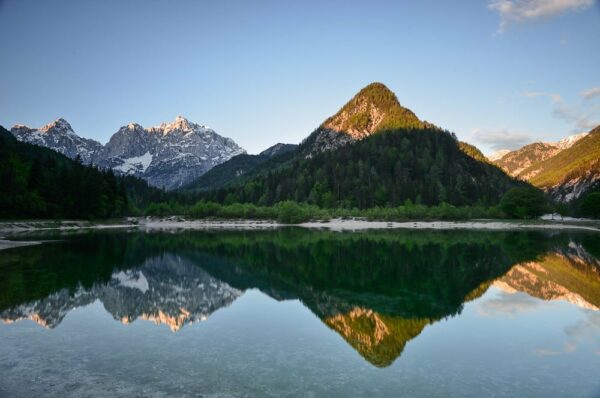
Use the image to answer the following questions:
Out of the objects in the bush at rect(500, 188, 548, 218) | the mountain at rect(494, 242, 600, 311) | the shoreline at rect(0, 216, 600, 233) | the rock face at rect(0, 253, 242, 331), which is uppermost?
the bush at rect(500, 188, 548, 218)

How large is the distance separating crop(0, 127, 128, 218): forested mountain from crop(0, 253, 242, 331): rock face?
226 feet

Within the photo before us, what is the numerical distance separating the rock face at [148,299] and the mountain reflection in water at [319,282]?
0.06 meters

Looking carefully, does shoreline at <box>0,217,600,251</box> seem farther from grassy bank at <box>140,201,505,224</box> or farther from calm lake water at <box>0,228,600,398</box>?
calm lake water at <box>0,228,600,398</box>

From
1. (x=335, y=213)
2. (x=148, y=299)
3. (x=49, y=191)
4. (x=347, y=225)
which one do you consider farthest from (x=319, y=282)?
(x=335, y=213)

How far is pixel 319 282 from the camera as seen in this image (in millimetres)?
32062

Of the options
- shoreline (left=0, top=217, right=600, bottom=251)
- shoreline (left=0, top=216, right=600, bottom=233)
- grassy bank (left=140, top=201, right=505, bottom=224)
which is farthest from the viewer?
grassy bank (left=140, top=201, right=505, bottom=224)

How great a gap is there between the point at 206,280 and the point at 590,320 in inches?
966

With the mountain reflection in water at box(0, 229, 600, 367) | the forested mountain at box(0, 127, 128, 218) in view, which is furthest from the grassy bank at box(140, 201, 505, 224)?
the mountain reflection in water at box(0, 229, 600, 367)

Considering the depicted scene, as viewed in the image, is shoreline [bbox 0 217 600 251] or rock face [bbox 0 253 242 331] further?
shoreline [bbox 0 217 600 251]

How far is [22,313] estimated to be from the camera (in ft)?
68.0

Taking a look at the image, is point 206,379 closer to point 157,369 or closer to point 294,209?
point 157,369

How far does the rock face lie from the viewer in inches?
826

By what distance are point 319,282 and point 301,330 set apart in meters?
12.9

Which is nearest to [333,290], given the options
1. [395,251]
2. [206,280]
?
[206,280]
